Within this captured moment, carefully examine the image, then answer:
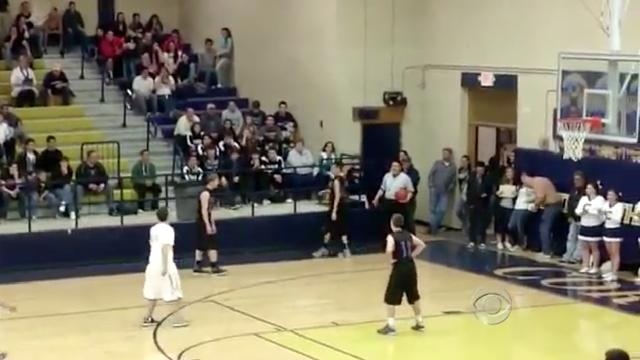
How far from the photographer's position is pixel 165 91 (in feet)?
107

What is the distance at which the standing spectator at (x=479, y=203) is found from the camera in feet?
93.8

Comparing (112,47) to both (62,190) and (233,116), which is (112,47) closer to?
(233,116)

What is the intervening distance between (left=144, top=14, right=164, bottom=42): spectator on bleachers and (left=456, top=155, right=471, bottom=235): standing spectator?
9.08m

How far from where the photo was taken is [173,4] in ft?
121

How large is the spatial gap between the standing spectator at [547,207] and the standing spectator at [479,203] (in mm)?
1352

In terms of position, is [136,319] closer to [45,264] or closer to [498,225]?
[45,264]

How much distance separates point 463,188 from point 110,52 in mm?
9762

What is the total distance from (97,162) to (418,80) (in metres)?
8.43

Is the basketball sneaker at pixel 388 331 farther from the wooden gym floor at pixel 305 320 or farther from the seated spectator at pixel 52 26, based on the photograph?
the seated spectator at pixel 52 26

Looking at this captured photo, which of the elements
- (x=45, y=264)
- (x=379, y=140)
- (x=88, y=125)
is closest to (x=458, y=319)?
(x=45, y=264)

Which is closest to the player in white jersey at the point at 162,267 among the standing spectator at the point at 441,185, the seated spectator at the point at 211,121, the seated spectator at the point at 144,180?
the seated spectator at the point at 144,180

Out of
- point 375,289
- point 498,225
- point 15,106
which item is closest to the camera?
point 375,289

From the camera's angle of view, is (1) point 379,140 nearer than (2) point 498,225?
No

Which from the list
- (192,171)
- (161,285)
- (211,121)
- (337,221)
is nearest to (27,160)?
(192,171)
